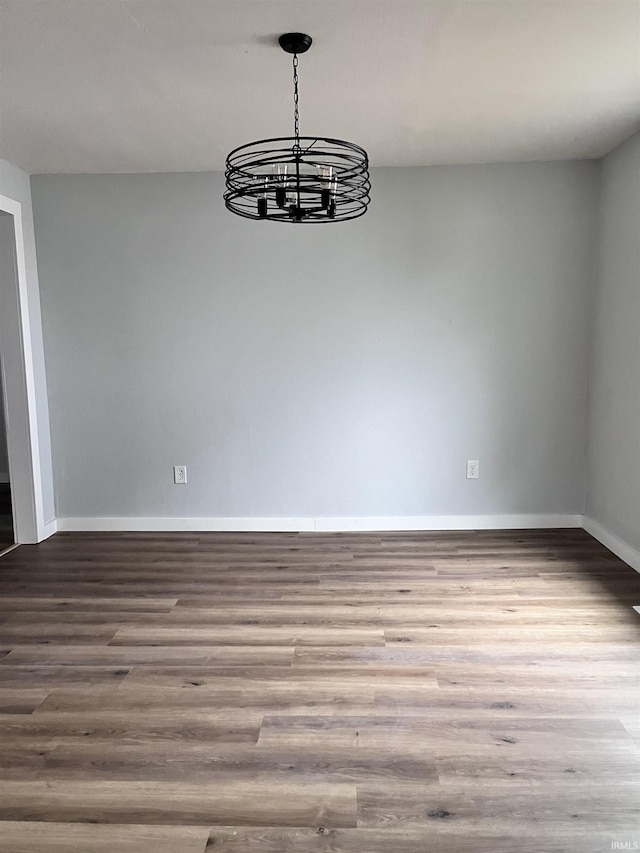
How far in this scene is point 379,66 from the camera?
2553 mm

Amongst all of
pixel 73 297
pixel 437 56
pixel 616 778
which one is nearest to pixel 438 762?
pixel 616 778

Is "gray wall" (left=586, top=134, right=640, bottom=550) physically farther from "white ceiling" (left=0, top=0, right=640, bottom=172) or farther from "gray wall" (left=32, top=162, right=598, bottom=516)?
"white ceiling" (left=0, top=0, right=640, bottom=172)

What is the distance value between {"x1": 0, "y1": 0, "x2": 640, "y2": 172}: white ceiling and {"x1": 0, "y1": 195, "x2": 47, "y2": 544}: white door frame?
723 millimetres

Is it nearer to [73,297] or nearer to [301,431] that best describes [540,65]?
[301,431]

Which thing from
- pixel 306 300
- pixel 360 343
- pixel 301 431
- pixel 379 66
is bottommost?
pixel 301 431

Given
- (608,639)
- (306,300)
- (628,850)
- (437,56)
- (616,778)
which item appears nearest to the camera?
(628,850)

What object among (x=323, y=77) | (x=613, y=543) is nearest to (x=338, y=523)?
(x=613, y=543)

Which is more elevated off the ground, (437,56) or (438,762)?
(437,56)

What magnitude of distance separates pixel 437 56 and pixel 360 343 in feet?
6.27

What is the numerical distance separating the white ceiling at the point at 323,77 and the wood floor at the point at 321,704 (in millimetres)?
2295

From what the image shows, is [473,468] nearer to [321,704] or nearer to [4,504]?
[321,704]

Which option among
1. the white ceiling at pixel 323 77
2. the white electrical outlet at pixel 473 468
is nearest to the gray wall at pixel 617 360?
the white ceiling at pixel 323 77

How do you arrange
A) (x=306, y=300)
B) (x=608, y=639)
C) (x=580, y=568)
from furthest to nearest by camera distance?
1. (x=306, y=300)
2. (x=580, y=568)
3. (x=608, y=639)

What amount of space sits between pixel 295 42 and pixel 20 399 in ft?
8.98
